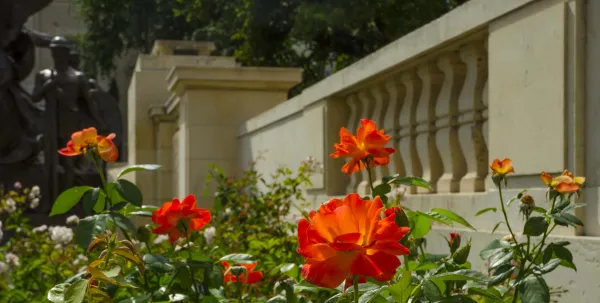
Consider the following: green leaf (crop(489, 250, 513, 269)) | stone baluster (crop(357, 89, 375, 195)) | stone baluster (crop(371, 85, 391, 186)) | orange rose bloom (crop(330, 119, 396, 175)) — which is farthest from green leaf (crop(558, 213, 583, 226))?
stone baluster (crop(357, 89, 375, 195))

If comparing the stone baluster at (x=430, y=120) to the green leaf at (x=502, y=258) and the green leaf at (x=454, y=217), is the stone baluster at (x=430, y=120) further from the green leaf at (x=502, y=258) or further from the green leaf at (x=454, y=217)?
the green leaf at (x=502, y=258)

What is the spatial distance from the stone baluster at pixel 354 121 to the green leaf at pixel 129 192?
414cm

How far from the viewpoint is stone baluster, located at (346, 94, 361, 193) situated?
22.1ft

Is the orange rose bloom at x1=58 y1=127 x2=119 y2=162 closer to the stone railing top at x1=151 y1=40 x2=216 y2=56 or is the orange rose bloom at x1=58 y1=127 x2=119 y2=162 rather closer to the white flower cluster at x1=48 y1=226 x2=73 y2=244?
the white flower cluster at x1=48 y1=226 x2=73 y2=244

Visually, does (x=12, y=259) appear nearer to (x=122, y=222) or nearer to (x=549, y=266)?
(x=122, y=222)

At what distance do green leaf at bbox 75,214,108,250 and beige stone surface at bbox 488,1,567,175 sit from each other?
189 centimetres

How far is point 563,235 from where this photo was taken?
365 centimetres

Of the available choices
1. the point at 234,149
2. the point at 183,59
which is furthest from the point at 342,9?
the point at 234,149

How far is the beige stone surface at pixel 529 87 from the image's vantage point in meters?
3.70

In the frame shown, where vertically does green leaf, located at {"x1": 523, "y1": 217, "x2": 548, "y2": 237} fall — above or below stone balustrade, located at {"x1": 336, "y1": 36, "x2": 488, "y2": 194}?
below

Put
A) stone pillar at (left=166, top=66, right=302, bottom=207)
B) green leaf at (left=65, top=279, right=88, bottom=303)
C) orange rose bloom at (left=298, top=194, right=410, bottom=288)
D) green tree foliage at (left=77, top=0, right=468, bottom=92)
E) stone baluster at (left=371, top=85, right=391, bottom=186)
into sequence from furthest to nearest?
green tree foliage at (left=77, top=0, right=468, bottom=92) → stone pillar at (left=166, top=66, right=302, bottom=207) → stone baluster at (left=371, top=85, right=391, bottom=186) → green leaf at (left=65, top=279, right=88, bottom=303) → orange rose bloom at (left=298, top=194, right=410, bottom=288)

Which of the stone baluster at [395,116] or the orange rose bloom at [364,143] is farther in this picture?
the stone baluster at [395,116]

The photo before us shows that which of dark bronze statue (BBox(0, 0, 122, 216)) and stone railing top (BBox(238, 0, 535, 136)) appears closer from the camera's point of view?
stone railing top (BBox(238, 0, 535, 136))

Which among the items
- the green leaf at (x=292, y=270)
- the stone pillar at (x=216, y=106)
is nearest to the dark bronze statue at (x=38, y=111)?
the stone pillar at (x=216, y=106)
